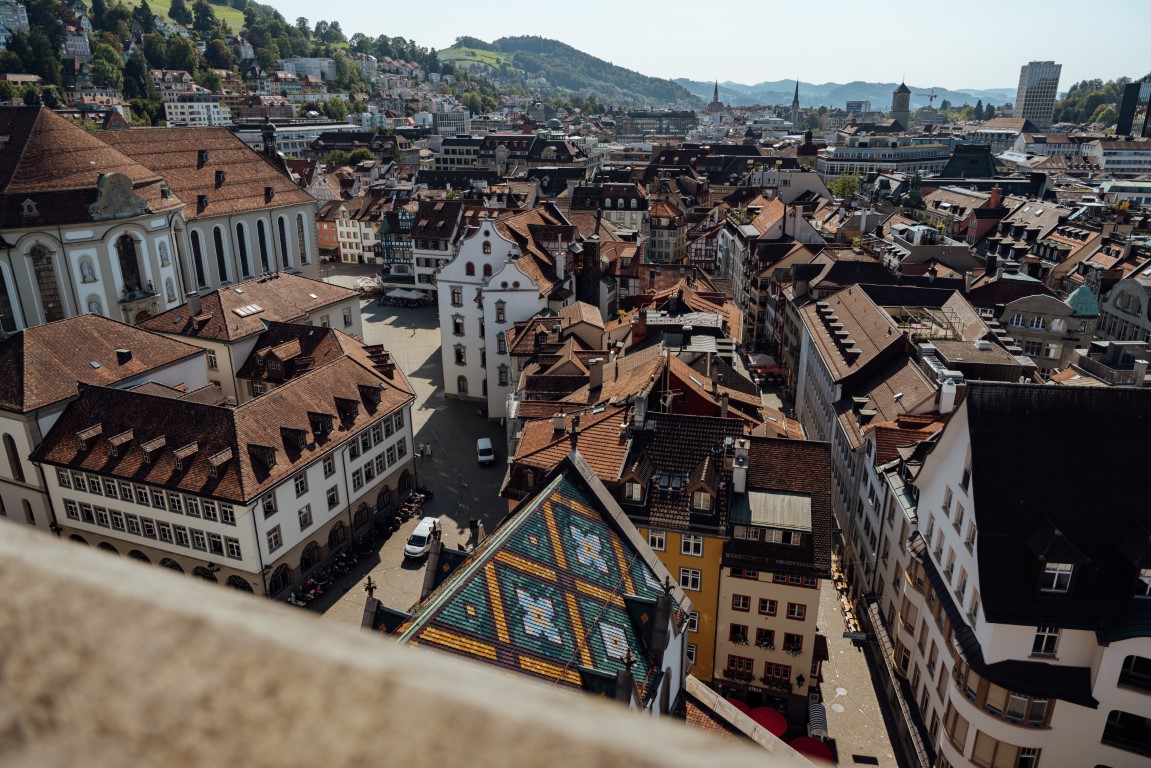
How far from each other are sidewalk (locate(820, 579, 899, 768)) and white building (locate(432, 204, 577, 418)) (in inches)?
1189

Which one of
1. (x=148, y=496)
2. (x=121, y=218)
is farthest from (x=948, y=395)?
(x=121, y=218)

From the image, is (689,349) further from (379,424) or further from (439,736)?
(439,736)

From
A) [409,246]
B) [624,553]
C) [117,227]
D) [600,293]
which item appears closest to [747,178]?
[409,246]

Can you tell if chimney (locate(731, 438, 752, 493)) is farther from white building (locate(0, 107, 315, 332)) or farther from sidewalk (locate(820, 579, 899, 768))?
white building (locate(0, 107, 315, 332))

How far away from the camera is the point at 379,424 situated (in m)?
50.3

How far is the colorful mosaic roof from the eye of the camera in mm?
20953

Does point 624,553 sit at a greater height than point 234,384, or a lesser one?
greater

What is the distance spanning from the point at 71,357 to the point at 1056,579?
52164 mm

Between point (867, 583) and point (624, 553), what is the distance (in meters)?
21.5

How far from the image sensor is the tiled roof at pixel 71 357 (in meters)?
44.8

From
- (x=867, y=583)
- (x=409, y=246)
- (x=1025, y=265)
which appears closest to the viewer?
(x=867, y=583)

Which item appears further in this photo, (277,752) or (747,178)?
(747,178)

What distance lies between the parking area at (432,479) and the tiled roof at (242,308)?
12.1 meters

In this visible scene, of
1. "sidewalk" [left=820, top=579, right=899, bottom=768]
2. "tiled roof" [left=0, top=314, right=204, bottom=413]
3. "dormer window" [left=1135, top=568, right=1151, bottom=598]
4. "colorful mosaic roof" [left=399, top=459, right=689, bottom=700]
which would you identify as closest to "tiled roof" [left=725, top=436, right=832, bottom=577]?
"sidewalk" [left=820, top=579, right=899, bottom=768]
